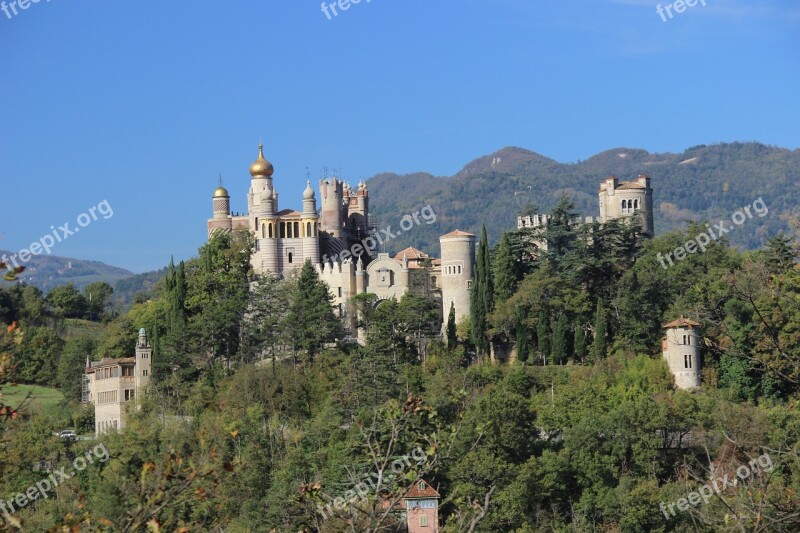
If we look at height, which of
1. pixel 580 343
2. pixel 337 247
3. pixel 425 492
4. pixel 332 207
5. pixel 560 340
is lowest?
pixel 425 492

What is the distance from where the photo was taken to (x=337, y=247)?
56.2 metres

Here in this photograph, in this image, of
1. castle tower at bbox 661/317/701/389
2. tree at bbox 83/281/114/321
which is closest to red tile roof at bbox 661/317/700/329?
castle tower at bbox 661/317/701/389

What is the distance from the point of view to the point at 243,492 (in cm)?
4162

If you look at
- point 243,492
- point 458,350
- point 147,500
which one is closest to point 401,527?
point 243,492

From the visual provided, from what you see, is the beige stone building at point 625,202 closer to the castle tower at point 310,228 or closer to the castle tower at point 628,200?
the castle tower at point 628,200

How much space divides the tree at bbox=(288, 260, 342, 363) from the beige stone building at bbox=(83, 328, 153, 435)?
6396 millimetres

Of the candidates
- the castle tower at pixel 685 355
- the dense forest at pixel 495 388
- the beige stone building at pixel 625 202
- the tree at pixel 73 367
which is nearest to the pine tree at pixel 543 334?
the dense forest at pixel 495 388

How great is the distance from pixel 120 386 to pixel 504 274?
51.4 ft

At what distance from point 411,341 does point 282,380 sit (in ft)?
16.3

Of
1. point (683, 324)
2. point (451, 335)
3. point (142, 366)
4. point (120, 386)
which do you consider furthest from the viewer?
point (120, 386)

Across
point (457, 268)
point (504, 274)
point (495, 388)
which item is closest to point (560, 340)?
point (504, 274)

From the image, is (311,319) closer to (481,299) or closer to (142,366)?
(481,299)

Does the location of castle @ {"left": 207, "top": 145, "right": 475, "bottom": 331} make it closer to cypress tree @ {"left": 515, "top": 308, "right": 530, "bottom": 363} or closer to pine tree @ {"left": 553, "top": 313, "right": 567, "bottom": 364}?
cypress tree @ {"left": 515, "top": 308, "right": 530, "bottom": 363}

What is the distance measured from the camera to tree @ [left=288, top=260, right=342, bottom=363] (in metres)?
49.3
